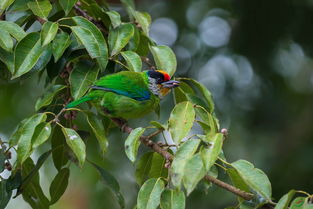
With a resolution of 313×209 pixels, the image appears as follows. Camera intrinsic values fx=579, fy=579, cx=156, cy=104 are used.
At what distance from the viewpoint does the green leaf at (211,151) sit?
2070 millimetres

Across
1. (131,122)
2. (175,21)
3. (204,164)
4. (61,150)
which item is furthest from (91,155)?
(204,164)

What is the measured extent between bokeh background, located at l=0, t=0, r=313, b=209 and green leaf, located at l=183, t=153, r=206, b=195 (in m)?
3.58

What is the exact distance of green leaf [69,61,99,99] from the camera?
113 inches

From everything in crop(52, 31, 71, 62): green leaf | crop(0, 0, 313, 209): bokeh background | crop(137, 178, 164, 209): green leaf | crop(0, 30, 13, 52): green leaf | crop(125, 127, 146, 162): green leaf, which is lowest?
crop(0, 0, 313, 209): bokeh background

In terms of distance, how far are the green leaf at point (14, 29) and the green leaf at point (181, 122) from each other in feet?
2.92

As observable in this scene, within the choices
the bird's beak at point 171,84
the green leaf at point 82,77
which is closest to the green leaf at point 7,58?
the green leaf at point 82,77

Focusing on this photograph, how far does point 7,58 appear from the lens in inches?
110

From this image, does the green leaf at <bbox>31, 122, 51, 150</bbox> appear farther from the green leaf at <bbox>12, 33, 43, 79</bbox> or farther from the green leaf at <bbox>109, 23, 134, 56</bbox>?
the green leaf at <bbox>109, 23, 134, 56</bbox>

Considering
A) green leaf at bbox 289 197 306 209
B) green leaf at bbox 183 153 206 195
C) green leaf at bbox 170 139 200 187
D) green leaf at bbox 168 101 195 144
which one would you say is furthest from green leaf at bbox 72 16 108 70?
green leaf at bbox 289 197 306 209

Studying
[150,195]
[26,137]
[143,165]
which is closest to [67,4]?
[26,137]

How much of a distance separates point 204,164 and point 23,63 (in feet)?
3.64

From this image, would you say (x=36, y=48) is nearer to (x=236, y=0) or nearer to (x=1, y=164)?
(x=1, y=164)

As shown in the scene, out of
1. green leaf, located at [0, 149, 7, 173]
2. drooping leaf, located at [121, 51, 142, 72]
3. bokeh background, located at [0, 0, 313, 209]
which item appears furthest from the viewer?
bokeh background, located at [0, 0, 313, 209]

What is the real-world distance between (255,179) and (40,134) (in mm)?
917
